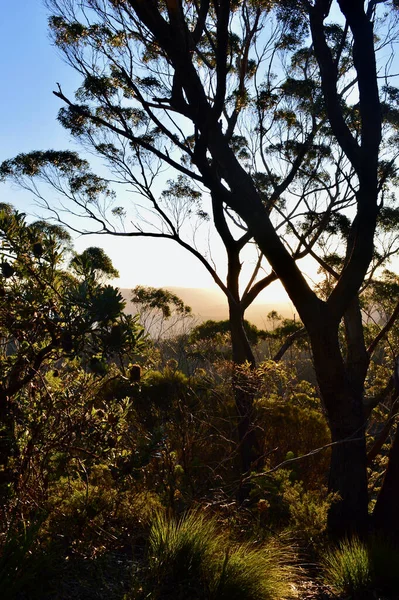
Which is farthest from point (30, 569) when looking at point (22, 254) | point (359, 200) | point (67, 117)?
point (67, 117)

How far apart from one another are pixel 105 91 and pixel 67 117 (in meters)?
1.64

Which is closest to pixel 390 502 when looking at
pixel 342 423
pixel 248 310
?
pixel 342 423

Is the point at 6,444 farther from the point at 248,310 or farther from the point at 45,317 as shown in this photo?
the point at 248,310

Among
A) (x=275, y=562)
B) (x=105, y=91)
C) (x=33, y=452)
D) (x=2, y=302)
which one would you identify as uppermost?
(x=105, y=91)

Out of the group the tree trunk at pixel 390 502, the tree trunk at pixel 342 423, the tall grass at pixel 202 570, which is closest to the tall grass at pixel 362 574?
the tall grass at pixel 202 570

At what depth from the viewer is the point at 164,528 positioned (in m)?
3.71

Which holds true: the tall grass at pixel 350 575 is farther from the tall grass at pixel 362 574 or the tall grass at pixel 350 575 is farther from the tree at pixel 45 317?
the tree at pixel 45 317

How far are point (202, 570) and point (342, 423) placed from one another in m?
3.33

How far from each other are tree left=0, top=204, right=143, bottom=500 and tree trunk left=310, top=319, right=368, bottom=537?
3886mm

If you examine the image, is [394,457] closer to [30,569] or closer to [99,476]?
[99,476]

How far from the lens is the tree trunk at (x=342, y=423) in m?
6.43

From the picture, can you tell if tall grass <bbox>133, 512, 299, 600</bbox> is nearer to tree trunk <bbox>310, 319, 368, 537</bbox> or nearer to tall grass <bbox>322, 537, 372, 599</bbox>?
tall grass <bbox>322, 537, 372, 599</bbox>

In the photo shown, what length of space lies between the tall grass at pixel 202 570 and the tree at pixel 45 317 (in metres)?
1.01

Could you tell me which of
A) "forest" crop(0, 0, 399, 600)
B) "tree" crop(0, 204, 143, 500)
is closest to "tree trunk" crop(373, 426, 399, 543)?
"forest" crop(0, 0, 399, 600)
